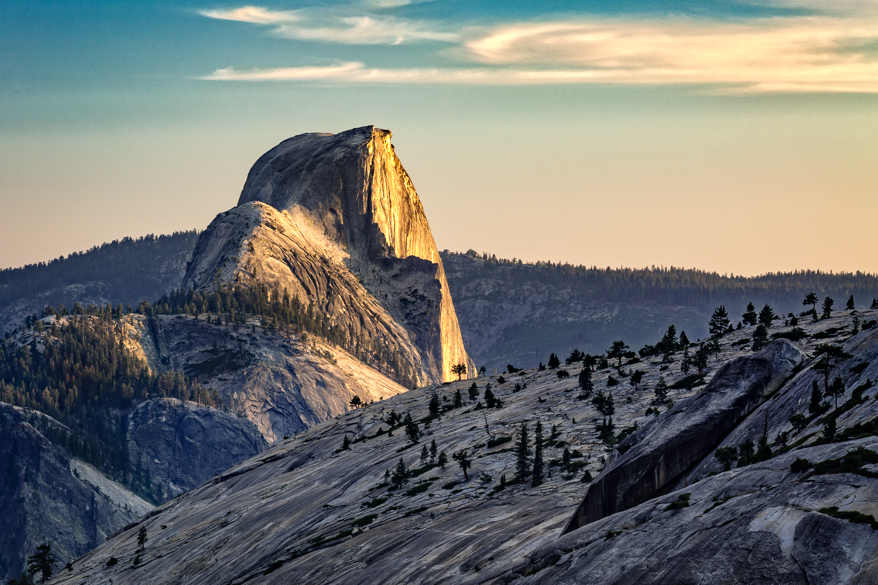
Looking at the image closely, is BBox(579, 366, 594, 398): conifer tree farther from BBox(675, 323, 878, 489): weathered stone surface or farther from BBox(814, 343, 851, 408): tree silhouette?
BBox(814, 343, 851, 408): tree silhouette

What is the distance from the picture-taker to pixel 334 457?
142500 millimetres

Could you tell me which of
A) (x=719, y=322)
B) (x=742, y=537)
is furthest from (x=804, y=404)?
(x=719, y=322)

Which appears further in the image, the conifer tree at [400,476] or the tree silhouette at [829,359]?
the conifer tree at [400,476]

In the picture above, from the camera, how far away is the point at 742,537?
43469 mm

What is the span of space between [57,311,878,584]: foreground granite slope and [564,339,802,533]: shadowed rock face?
747 mm

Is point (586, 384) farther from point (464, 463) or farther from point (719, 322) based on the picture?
point (464, 463)

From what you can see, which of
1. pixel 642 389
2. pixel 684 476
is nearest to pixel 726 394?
pixel 684 476

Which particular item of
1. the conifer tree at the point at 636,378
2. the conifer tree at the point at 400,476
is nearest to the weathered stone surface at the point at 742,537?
the conifer tree at the point at 400,476

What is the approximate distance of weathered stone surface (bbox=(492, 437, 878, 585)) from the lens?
40.6m

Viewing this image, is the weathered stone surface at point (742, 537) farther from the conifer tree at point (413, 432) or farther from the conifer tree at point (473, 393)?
the conifer tree at point (473, 393)

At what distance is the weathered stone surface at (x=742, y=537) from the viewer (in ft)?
133

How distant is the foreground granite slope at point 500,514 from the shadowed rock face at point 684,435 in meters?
0.75

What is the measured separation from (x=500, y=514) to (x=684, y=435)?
71.1 feet

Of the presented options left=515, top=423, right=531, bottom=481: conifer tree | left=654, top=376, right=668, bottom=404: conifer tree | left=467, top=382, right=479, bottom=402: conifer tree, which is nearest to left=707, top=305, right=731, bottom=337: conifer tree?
left=654, top=376, right=668, bottom=404: conifer tree
